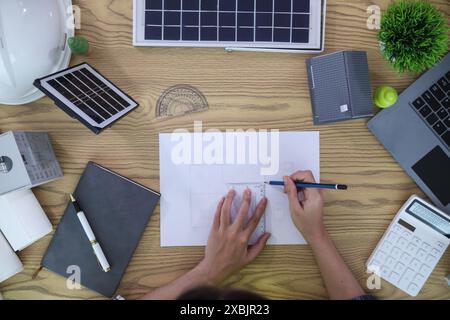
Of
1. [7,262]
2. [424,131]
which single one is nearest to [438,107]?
[424,131]

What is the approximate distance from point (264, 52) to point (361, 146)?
1.14 ft

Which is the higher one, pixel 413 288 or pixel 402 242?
pixel 402 242

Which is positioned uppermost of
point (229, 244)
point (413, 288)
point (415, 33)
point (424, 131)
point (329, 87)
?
point (415, 33)

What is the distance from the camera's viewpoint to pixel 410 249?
0.96m

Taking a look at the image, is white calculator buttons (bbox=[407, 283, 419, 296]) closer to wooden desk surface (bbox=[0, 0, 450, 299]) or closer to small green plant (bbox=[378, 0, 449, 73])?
wooden desk surface (bbox=[0, 0, 450, 299])

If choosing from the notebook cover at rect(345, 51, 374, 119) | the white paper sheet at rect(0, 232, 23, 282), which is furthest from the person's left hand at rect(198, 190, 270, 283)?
the white paper sheet at rect(0, 232, 23, 282)

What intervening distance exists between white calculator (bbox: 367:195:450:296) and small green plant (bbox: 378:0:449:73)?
1.14ft

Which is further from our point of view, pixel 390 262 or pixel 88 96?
pixel 390 262

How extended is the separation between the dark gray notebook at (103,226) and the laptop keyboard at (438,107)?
2.30ft

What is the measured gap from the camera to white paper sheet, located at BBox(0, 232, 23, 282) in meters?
0.89

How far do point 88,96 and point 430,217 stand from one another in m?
0.86

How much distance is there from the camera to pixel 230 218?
0.97 m

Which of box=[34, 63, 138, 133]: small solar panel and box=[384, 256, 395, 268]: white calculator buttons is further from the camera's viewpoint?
A: box=[384, 256, 395, 268]: white calculator buttons

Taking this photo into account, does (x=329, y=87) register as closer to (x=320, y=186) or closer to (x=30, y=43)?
(x=320, y=186)
